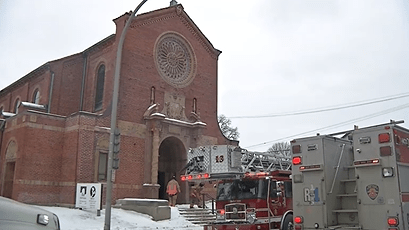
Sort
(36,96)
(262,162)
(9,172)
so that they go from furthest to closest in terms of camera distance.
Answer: (36,96), (9,172), (262,162)

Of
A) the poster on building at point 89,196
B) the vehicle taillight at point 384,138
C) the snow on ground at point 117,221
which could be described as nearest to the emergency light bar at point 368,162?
the vehicle taillight at point 384,138

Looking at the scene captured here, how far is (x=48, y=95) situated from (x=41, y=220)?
24.0 metres

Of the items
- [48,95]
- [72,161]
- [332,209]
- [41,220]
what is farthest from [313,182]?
[48,95]


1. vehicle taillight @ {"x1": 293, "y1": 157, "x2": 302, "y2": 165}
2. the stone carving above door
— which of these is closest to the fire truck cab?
vehicle taillight @ {"x1": 293, "y1": 157, "x2": 302, "y2": 165}

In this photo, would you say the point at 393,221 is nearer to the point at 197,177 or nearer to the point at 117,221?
the point at 197,177

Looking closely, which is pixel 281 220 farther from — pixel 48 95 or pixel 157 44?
pixel 48 95

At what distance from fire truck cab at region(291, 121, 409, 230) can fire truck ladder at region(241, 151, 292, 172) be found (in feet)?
16.4

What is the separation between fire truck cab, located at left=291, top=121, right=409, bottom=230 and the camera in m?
8.52

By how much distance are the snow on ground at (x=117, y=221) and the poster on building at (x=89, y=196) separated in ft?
1.19

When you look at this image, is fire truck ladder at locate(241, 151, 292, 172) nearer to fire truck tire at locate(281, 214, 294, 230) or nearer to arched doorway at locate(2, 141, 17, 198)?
fire truck tire at locate(281, 214, 294, 230)

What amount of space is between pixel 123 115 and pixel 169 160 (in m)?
5.57

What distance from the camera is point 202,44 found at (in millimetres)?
30641

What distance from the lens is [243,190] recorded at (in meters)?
14.6

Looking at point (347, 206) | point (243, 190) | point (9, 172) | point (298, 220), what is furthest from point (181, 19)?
point (347, 206)
